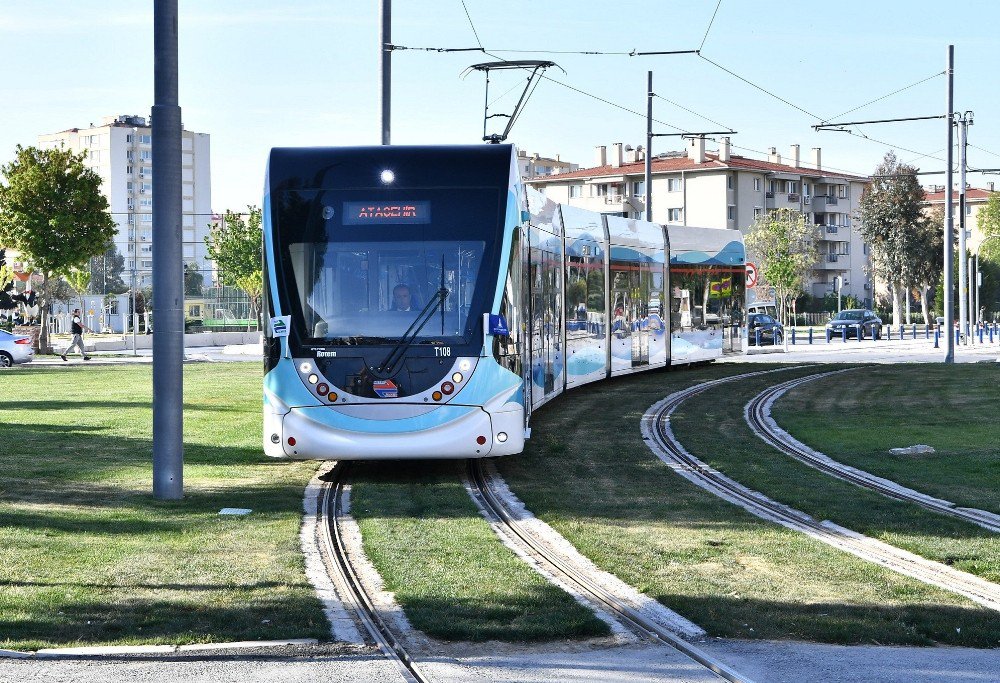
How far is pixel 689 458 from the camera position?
601 inches

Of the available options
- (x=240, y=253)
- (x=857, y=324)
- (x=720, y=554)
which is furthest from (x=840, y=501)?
(x=240, y=253)

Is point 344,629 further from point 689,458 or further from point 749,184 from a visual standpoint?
point 749,184

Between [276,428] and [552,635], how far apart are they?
21.0ft

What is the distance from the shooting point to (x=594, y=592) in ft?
27.4

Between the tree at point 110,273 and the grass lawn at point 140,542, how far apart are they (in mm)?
128138

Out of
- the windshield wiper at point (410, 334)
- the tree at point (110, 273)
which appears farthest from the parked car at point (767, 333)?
the tree at point (110, 273)

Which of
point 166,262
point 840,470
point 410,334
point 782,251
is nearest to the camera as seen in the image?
point 166,262

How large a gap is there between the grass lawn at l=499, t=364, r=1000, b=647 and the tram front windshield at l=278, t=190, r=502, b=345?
178 cm

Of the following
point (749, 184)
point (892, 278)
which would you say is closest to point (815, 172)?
point (749, 184)

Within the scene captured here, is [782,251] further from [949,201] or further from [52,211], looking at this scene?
[52,211]

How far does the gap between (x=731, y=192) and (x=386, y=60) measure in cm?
8571

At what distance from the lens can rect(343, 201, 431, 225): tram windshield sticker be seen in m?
13.3

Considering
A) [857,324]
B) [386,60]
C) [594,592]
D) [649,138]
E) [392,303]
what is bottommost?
[594,592]

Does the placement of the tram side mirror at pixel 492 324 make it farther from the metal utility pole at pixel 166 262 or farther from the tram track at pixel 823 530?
the metal utility pole at pixel 166 262
